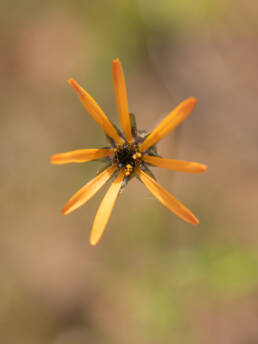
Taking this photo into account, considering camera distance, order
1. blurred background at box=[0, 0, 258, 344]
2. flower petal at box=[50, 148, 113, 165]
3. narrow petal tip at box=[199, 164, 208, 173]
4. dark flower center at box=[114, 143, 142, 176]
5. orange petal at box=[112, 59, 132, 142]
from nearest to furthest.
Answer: narrow petal tip at box=[199, 164, 208, 173], orange petal at box=[112, 59, 132, 142], flower petal at box=[50, 148, 113, 165], dark flower center at box=[114, 143, 142, 176], blurred background at box=[0, 0, 258, 344]

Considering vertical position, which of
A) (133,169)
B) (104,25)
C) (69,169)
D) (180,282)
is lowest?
(180,282)

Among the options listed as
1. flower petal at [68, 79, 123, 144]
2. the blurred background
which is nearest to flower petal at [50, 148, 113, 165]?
flower petal at [68, 79, 123, 144]

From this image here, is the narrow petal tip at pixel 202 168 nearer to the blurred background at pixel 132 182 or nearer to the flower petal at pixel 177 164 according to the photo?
the flower petal at pixel 177 164

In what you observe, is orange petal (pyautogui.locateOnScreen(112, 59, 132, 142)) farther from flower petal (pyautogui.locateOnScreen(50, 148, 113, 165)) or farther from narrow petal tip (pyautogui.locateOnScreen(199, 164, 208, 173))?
narrow petal tip (pyautogui.locateOnScreen(199, 164, 208, 173))

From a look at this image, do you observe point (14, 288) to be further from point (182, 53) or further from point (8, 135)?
point (182, 53)

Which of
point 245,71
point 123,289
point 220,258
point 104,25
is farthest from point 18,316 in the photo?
point 245,71

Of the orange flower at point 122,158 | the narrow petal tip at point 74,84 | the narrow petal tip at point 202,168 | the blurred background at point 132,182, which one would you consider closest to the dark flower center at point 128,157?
the orange flower at point 122,158
